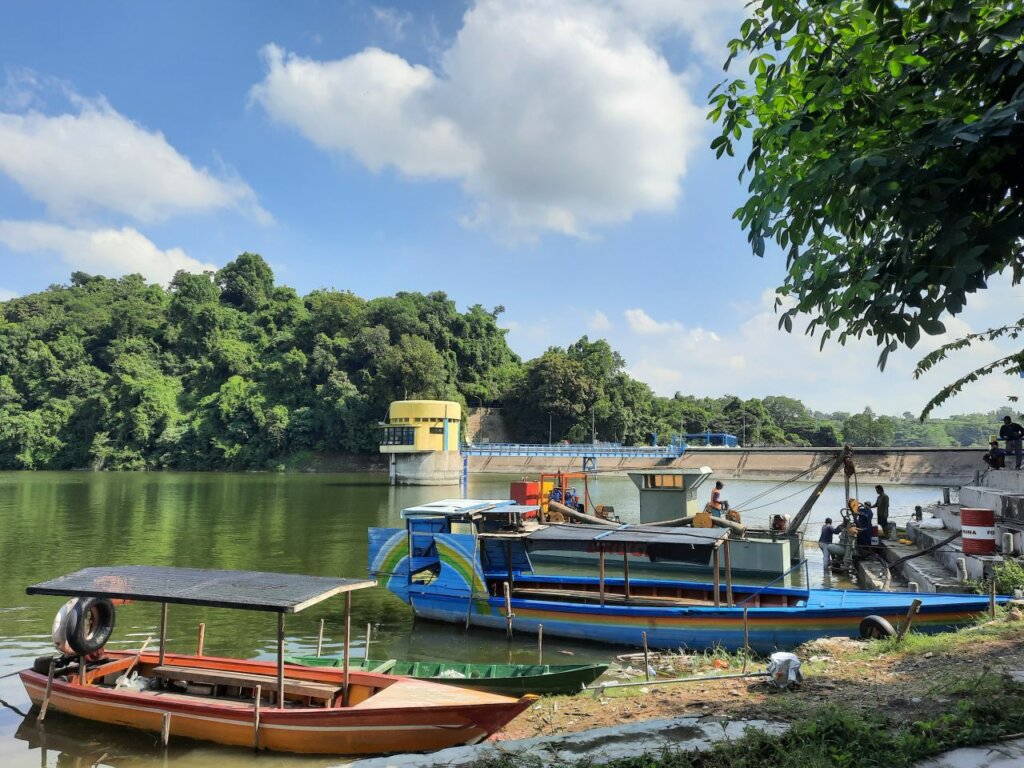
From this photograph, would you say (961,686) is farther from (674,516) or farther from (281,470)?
(281,470)

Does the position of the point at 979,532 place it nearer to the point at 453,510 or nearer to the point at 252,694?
the point at 453,510

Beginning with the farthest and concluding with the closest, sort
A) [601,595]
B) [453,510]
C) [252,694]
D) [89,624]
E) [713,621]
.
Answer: [453,510] → [601,595] → [713,621] → [89,624] → [252,694]

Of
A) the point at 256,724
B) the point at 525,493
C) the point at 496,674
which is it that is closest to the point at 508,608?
the point at 496,674

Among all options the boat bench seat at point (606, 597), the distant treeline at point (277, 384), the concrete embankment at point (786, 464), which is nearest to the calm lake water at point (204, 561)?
the boat bench seat at point (606, 597)

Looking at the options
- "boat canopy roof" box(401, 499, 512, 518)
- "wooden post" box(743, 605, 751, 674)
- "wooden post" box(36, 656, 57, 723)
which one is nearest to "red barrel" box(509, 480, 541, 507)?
"boat canopy roof" box(401, 499, 512, 518)

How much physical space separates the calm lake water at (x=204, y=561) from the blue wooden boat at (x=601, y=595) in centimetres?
70

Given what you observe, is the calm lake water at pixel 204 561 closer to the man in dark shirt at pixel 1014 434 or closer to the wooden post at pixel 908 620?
the wooden post at pixel 908 620

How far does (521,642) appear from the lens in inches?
593

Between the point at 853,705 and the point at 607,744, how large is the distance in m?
2.84

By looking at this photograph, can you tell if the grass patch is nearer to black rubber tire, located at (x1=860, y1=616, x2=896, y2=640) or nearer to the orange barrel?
black rubber tire, located at (x1=860, y1=616, x2=896, y2=640)

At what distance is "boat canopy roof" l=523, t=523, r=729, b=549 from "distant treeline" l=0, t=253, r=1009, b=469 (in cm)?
6570

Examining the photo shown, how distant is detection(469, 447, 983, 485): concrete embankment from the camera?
61.1m

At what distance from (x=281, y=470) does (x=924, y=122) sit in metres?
83.4

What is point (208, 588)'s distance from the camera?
9602 mm
